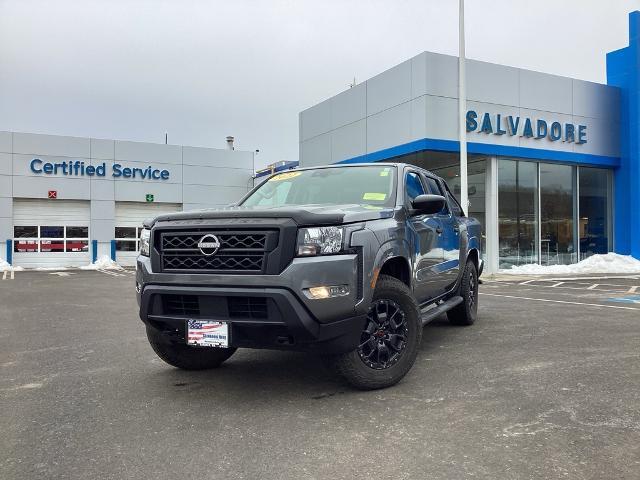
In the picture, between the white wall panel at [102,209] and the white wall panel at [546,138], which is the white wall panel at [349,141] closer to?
the white wall panel at [546,138]

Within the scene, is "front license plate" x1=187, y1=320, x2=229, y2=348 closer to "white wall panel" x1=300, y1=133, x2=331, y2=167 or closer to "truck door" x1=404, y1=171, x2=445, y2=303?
"truck door" x1=404, y1=171, x2=445, y2=303

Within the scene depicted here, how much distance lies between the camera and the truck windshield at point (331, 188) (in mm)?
4914

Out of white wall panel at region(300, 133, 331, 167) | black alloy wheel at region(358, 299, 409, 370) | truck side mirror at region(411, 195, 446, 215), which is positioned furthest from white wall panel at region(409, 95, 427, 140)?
black alloy wheel at region(358, 299, 409, 370)

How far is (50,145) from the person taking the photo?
92.3ft

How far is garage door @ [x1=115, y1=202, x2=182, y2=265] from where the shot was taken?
30.1 metres

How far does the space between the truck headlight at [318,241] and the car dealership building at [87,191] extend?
92.2 ft

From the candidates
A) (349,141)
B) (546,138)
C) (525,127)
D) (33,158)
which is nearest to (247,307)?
(525,127)

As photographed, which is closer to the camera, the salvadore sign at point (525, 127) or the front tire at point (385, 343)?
the front tire at point (385, 343)

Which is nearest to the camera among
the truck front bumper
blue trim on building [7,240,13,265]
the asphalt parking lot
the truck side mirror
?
the asphalt parking lot

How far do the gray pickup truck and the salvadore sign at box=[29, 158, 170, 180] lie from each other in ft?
88.3

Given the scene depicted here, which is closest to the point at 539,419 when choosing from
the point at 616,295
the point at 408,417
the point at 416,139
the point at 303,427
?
the point at 408,417

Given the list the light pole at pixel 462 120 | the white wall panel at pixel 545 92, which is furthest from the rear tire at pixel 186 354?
the white wall panel at pixel 545 92

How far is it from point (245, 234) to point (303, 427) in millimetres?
1362

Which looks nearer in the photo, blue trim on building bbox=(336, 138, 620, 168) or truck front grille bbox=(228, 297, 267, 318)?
truck front grille bbox=(228, 297, 267, 318)
